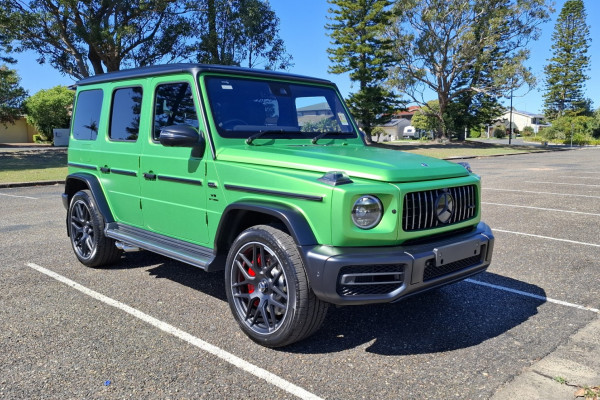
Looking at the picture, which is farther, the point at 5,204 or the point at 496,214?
the point at 5,204

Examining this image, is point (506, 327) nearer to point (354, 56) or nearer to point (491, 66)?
point (354, 56)

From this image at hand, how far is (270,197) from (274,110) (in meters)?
1.23

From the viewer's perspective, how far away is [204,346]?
3.55 meters

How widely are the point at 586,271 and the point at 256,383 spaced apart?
417 cm

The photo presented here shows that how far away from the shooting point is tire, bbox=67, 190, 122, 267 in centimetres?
521

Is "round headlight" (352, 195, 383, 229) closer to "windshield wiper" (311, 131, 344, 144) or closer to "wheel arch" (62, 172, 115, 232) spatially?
"windshield wiper" (311, 131, 344, 144)

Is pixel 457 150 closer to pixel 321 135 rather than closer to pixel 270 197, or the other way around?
pixel 321 135

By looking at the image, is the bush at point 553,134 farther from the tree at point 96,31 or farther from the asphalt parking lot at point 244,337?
the asphalt parking lot at point 244,337

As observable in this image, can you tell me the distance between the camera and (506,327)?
154 inches

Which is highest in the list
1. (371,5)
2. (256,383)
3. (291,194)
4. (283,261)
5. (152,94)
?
(371,5)

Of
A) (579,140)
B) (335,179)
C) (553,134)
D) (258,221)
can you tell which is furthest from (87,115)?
(553,134)

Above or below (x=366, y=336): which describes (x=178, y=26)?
above

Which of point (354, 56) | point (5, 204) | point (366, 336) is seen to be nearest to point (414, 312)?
point (366, 336)

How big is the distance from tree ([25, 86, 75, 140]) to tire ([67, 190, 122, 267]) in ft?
141
